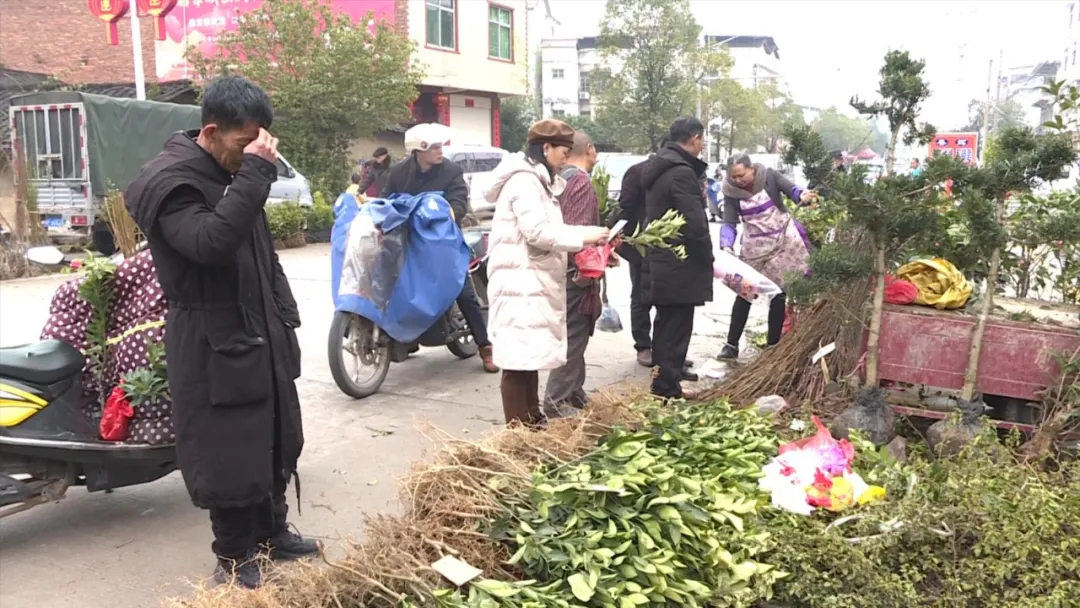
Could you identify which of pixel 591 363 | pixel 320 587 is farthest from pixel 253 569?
pixel 591 363

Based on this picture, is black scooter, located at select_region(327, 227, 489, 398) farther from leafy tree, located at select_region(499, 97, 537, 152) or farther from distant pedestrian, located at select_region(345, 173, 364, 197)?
leafy tree, located at select_region(499, 97, 537, 152)

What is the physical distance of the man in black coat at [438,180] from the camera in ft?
20.4

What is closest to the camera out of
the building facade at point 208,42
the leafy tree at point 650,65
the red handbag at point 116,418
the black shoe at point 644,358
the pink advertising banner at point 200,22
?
the red handbag at point 116,418

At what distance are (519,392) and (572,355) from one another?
74 centimetres

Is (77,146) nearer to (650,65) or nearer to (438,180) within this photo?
(438,180)

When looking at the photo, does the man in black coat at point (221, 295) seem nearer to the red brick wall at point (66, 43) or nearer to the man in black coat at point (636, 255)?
the man in black coat at point (636, 255)

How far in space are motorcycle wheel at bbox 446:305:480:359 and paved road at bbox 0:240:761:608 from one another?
3.3 inches

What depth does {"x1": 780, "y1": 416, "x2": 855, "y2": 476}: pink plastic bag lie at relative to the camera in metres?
3.28

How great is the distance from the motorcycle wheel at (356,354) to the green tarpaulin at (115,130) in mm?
8854

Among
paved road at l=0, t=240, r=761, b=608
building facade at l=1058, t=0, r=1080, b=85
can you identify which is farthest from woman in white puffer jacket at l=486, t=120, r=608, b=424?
building facade at l=1058, t=0, r=1080, b=85

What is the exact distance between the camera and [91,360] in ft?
12.0

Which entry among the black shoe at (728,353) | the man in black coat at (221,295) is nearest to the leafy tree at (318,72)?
the black shoe at (728,353)

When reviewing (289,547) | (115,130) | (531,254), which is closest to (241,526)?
(289,547)

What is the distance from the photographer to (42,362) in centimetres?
345
